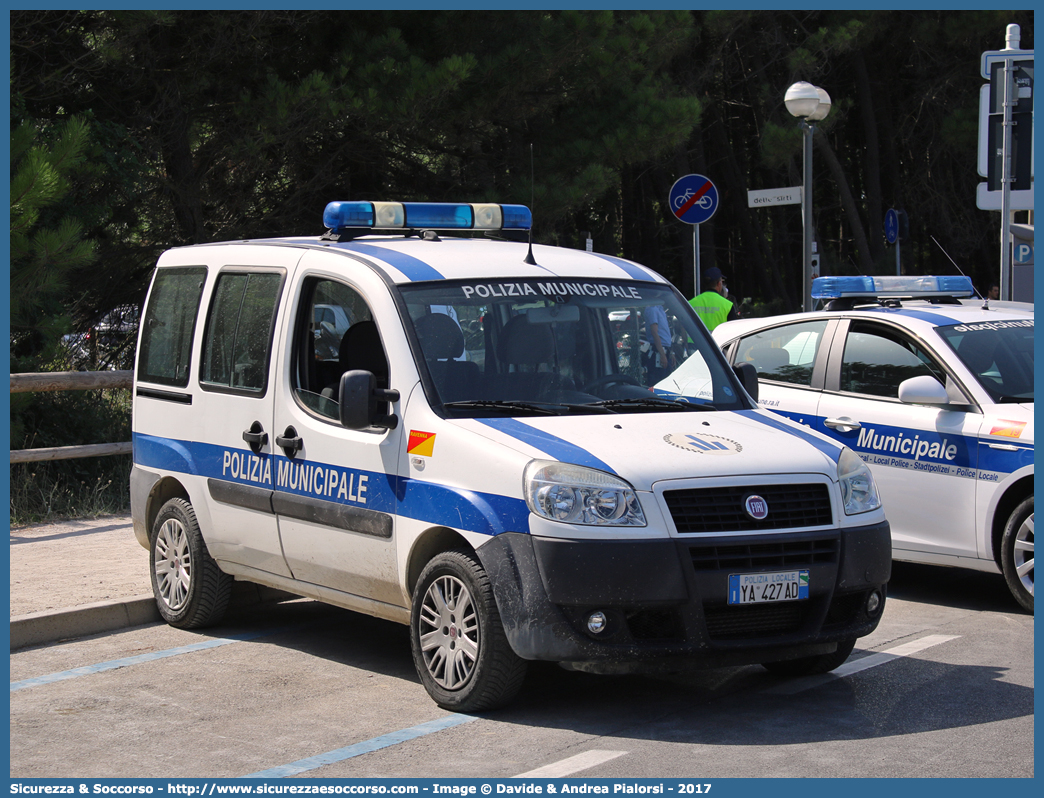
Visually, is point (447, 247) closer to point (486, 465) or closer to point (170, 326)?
point (486, 465)

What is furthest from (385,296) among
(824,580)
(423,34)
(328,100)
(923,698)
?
(423,34)

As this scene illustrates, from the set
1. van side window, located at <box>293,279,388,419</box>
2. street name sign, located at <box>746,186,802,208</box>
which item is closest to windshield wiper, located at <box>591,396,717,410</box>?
van side window, located at <box>293,279,388,419</box>

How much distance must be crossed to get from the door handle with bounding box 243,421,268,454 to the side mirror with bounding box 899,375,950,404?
3682 mm

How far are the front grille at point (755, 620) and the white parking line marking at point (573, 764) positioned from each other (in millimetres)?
700

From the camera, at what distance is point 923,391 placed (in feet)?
25.4

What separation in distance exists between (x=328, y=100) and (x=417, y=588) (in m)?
8.84

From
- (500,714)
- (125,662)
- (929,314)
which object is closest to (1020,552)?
(929,314)

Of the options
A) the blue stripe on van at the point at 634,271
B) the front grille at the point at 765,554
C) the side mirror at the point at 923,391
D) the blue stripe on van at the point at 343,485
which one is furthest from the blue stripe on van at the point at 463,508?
the side mirror at the point at 923,391

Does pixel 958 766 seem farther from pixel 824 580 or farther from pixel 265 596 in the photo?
pixel 265 596

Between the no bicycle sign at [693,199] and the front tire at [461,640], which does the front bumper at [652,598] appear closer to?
the front tire at [461,640]

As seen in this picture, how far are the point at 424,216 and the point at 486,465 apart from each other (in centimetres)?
224

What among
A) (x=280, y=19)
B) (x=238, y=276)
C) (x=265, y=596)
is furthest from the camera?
(x=280, y=19)

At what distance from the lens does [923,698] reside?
19.2 feet

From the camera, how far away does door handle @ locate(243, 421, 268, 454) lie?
22.5 ft
